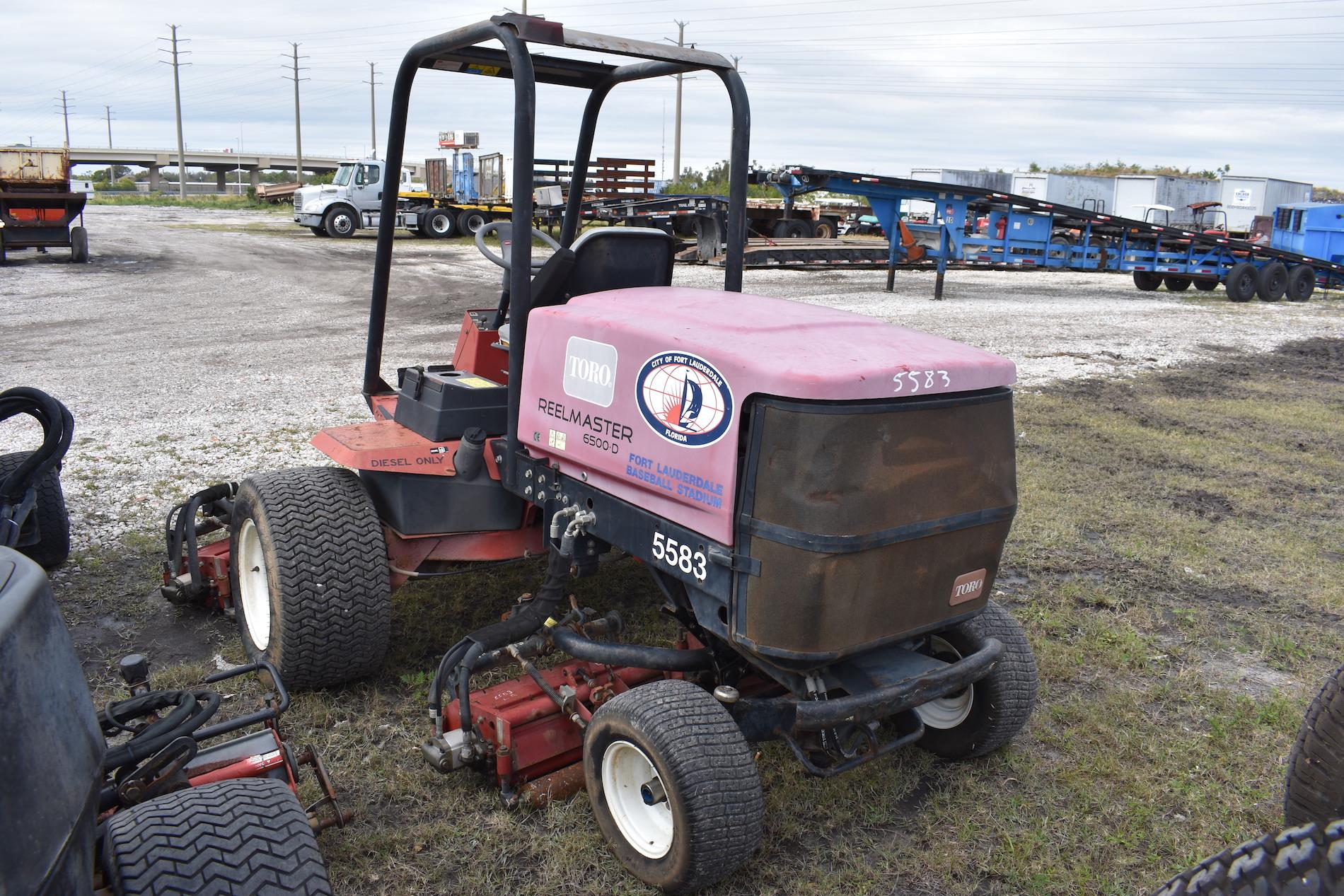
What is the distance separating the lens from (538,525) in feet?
13.1

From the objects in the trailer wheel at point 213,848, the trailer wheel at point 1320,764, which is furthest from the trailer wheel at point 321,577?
the trailer wheel at point 1320,764

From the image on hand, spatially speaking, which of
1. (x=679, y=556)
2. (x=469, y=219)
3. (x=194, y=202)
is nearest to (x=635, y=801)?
(x=679, y=556)

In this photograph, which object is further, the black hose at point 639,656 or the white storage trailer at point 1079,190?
the white storage trailer at point 1079,190

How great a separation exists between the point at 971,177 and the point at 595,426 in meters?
48.7

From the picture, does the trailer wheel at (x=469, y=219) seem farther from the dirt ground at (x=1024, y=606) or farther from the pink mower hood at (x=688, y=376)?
the pink mower hood at (x=688, y=376)

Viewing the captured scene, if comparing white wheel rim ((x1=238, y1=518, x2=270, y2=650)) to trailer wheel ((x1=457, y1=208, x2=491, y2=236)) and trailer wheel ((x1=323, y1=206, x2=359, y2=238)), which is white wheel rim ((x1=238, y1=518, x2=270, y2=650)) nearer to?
trailer wheel ((x1=457, y1=208, x2=491, y2=236))

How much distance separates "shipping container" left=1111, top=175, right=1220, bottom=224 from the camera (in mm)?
40844

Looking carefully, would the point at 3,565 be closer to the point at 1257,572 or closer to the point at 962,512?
the point at 962,512

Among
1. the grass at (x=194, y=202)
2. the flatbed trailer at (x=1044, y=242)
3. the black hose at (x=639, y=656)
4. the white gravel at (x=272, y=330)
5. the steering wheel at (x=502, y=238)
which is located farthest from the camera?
the grass at (x=194, y=202)

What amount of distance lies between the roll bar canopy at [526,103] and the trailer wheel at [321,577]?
2.02ft

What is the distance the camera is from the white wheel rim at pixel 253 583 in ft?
13.1

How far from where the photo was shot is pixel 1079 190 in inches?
1703

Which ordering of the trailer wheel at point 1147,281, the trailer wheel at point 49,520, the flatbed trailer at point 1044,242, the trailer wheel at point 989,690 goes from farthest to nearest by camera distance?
the trailer wheel at point 1147,281 → the flatbed trailer at point 1044,242 → the trailer wheel at point 49,520 → the trailer wheel at point 989,690

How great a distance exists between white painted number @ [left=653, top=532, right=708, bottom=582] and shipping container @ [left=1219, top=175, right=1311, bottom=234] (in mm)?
45136
